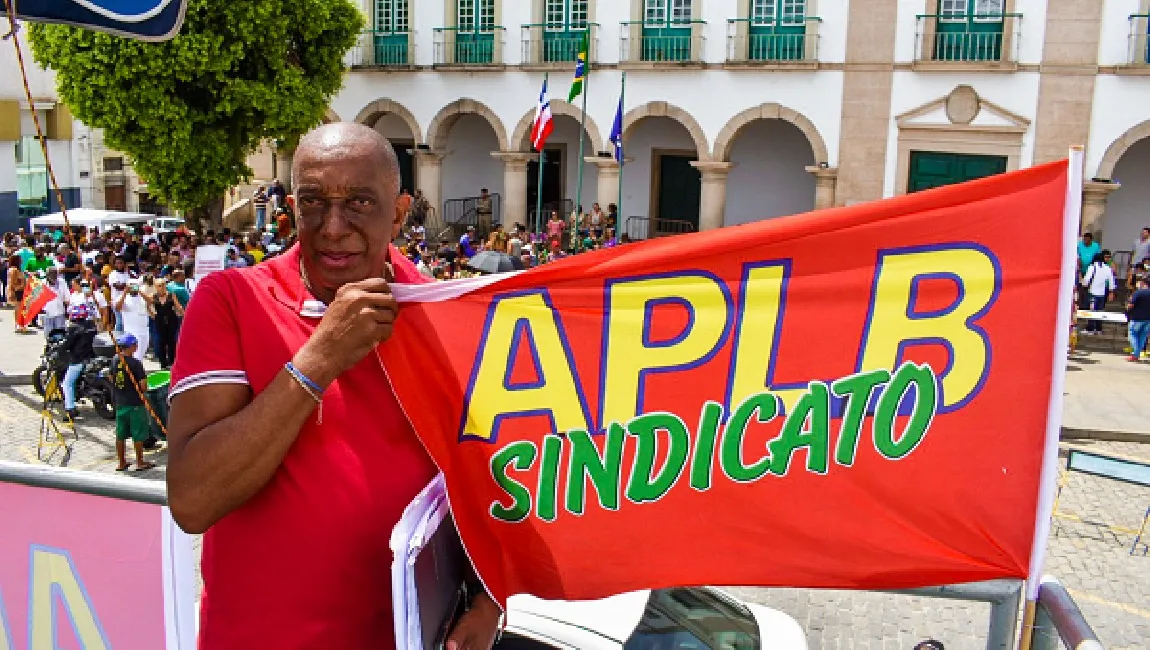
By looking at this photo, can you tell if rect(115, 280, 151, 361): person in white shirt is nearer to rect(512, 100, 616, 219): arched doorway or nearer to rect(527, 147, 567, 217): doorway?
rect(512, 100, 616, 219): arched doorway

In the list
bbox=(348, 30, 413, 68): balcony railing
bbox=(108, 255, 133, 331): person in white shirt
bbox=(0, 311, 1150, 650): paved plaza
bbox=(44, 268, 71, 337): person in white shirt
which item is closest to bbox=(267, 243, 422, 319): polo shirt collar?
bbox=(0, 311, 1150, 650): paved plaza

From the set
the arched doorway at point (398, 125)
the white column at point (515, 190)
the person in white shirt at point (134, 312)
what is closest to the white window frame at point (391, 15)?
the arched doorway at point (398, 125)

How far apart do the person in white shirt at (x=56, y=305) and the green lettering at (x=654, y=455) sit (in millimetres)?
14941

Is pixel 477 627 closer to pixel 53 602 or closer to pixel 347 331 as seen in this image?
pixel 347 331

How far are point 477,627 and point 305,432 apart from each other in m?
0.67

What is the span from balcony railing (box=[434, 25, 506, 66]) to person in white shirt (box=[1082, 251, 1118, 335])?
574 inches

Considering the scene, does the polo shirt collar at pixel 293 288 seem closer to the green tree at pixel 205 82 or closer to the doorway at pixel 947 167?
the green tree at pixel 205 82

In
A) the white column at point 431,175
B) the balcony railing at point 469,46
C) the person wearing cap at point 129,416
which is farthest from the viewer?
the white column at point 431,175

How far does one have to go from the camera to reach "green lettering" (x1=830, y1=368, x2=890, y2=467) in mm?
2762

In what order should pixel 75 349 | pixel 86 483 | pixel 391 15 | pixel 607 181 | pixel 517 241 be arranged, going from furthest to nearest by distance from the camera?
pixel 391 15, pixel 607 181, pixel 517 241, pixel 75 349, pixel 86 483

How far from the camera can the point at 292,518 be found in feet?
7.66

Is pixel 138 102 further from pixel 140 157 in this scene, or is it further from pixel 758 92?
pixel 758 92

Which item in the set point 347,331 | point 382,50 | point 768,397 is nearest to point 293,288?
point 347,331

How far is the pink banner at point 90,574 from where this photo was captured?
3166mm
